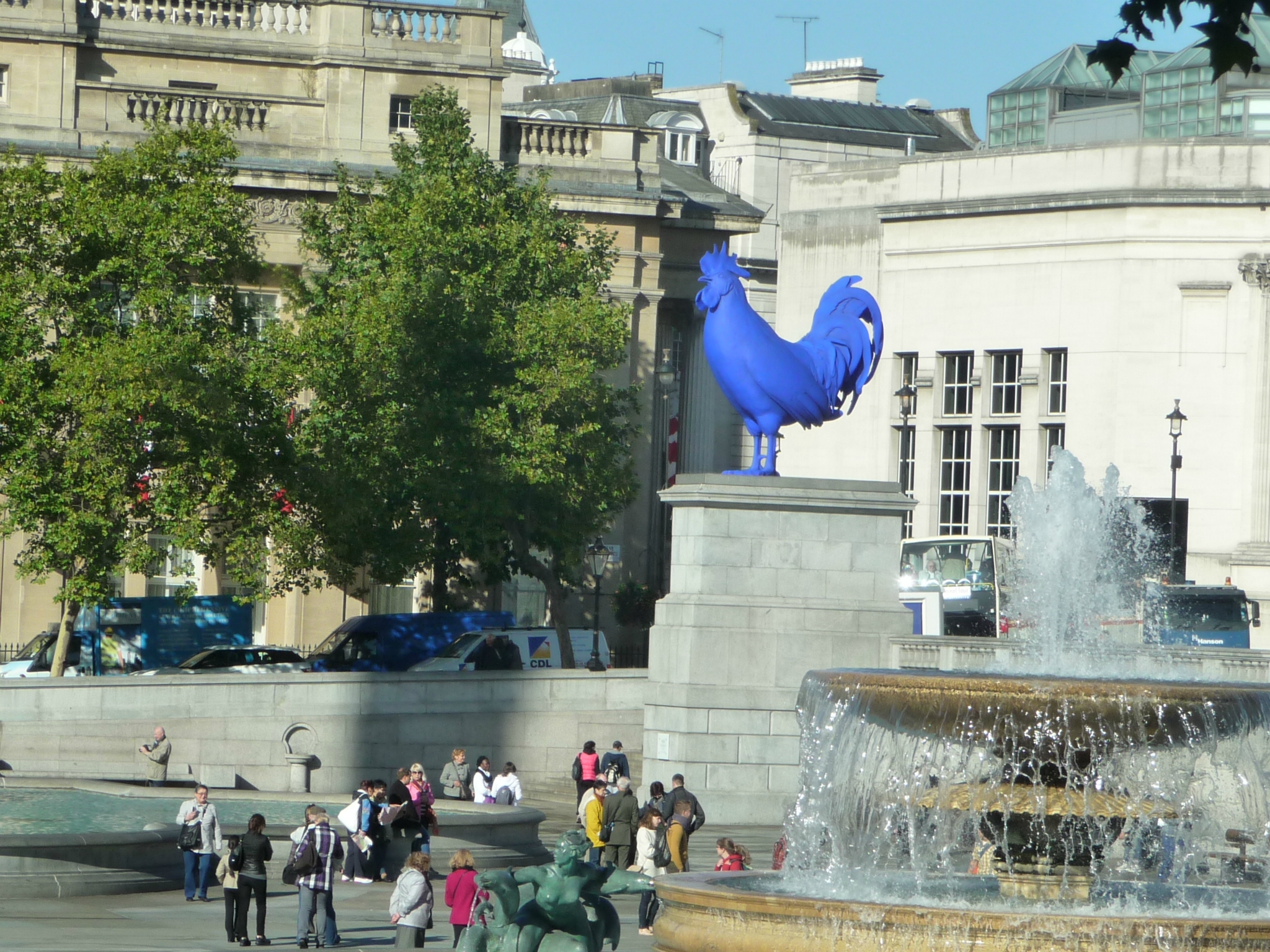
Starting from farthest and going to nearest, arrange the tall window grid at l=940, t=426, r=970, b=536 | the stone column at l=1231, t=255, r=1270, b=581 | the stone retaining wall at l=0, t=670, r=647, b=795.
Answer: the tall window grid at l=940, t=426, r=970, b=536
the stone column at l=1231, t=255, r=1270, b=581
the stone retaining wall at l=0, t=670, r=647, b=795

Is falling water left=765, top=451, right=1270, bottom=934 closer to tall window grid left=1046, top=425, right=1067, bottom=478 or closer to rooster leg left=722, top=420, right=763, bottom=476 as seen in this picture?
rooster leg left=722, top=420, right=763, bottom=476

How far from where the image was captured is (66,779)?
1206 inches

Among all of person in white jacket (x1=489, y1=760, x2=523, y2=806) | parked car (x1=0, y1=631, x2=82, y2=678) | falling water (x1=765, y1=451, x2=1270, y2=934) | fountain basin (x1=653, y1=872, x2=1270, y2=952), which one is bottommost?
person in white jacket (x1=489, y1=760, x2=523, y2=806)

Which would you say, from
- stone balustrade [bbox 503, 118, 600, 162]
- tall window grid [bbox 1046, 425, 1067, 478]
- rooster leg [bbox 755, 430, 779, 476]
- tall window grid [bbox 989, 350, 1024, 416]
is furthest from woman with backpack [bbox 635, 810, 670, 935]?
tall window grid [bbox 989, 350, 1024, 416]

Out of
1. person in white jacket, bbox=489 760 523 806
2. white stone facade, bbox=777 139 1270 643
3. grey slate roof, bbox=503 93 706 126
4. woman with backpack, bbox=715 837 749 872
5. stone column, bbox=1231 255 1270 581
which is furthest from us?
grey slate roof, bbox=503 93 706 126

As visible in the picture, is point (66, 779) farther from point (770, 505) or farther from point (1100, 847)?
point (1100, 847)

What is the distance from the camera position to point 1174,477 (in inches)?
2026

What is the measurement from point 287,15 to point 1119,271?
70.8 feet

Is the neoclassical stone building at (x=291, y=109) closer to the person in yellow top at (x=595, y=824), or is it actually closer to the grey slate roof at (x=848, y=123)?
the person in yellow top at (x=595, y=824)

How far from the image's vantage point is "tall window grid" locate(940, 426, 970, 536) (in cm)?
6078

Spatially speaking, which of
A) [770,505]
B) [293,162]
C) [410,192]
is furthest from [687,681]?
[293,162]

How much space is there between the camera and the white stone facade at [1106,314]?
5666 cm

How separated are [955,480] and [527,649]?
22.0 meters

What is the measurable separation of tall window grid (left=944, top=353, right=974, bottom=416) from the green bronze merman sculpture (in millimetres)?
46693
